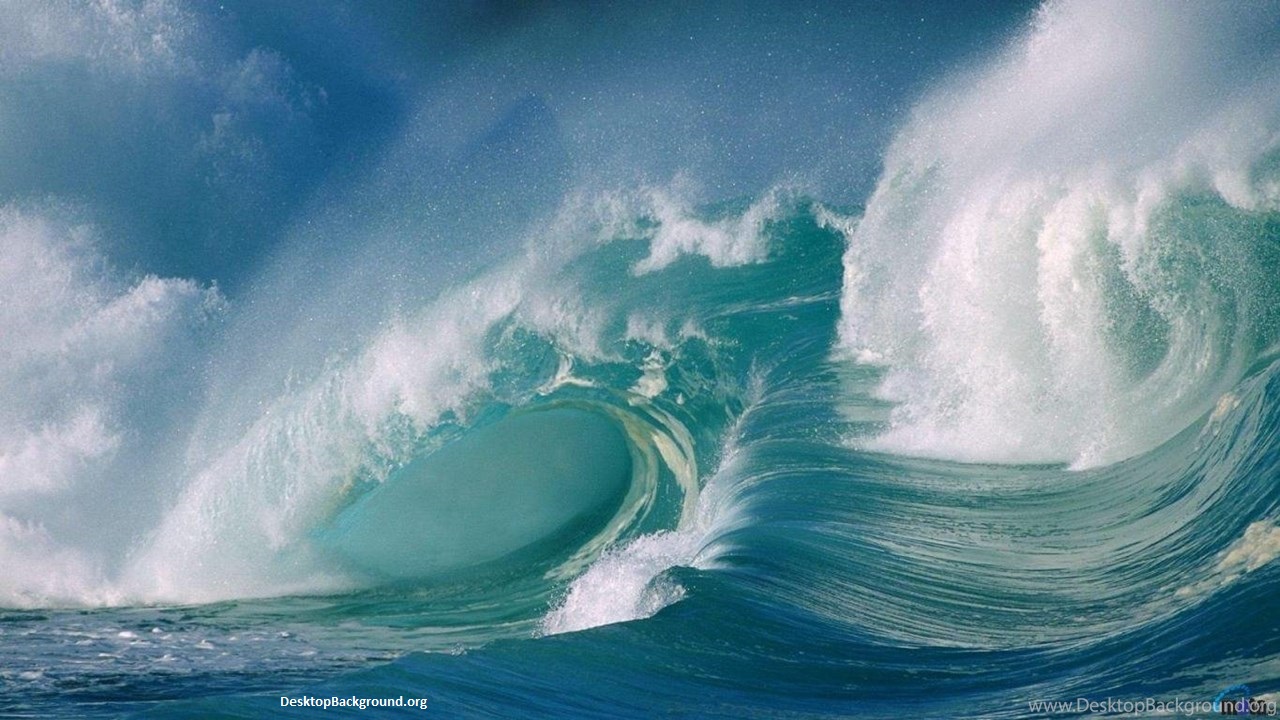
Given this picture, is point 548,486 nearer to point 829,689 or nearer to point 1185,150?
point 829,689

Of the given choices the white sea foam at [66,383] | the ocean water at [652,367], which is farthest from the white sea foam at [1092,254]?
the white sea foam at [66,383]

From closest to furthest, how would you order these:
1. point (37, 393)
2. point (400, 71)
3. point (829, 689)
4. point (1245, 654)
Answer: point (1245, 654) < point (829, 689) < point (37, 393) < point (400, 71)

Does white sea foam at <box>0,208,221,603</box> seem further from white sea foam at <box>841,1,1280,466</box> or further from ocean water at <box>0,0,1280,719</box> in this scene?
white sea foam at <box>841,1,1280,466</box>

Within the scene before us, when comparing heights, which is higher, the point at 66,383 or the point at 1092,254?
the point at 66,383

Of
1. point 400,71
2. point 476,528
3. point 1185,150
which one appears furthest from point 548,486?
point 400,71

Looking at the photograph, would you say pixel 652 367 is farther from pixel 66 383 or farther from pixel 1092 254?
pixel 66 383

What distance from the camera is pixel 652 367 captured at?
36.1ft

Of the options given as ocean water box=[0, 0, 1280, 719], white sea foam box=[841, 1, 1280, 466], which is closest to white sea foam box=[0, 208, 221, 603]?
ocean water box=[0, 0, 1280, 719]

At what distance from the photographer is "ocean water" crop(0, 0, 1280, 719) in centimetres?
580

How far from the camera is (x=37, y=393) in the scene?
41.1 feet

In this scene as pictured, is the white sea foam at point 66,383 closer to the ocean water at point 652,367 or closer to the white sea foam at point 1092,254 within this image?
the ocean water at point 652,367

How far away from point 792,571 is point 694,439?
11.8 feet

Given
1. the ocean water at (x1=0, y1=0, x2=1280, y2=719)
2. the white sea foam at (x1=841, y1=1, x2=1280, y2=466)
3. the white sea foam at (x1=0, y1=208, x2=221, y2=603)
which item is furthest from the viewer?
the white sea foam at (x1=0, y1=208, x2=221, y2=603)

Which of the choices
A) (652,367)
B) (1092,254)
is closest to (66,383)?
(652,367)
